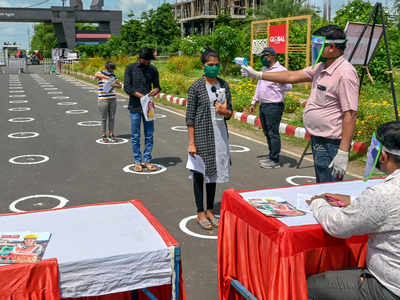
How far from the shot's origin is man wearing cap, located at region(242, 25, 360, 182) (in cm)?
399

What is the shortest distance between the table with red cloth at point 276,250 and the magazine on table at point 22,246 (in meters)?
1.23

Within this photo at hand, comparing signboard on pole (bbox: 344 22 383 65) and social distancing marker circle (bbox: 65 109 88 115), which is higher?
signboard on pole (bbox: 344 22 383 65)

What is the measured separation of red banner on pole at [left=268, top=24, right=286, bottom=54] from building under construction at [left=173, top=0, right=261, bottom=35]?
47.8 meters

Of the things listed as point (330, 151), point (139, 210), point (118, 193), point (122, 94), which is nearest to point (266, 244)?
point (139, 210)

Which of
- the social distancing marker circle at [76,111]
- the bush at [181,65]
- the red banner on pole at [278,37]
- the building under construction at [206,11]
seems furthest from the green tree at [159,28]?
the social distancing marker circle at [76,111]

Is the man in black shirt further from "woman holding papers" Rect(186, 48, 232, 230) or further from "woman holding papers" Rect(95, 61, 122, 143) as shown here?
"woman holding papers" Rect(186, 48, 232, 230)

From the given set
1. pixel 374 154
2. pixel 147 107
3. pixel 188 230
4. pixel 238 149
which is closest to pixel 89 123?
pixel 238 149

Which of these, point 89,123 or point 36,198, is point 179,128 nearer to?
point 89,123

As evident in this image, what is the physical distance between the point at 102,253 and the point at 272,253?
3.20 feet

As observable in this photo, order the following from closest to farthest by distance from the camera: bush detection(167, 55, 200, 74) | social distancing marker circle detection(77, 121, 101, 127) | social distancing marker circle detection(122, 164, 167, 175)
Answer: social distancing marker circle detection(122, 164, 167, 175)
social distancing marker circle detection(77, 121, 101, 127)
bush detection(167, 55, 200, 74)

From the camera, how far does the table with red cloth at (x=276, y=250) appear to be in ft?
8.30

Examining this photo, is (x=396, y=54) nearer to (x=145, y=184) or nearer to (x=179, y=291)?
(x=145, y=184)

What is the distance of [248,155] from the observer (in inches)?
327

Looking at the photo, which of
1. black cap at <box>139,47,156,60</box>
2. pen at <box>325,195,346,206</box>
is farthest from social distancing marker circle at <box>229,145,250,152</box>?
pen at <box>325,195,346,206</box>
